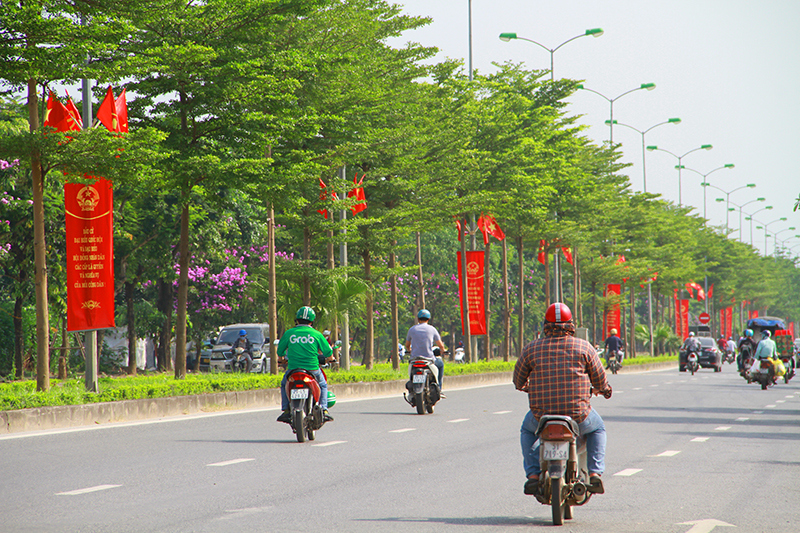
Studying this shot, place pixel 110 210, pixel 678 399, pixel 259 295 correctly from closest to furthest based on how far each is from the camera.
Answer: pixel 110 210
pixel 678 399
pixel 259 295

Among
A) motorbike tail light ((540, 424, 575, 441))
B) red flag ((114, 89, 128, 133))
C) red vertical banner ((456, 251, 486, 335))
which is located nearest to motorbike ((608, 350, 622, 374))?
red vertical banner ((456, 251, 486, 335))

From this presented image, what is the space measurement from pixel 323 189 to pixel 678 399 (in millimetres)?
10028

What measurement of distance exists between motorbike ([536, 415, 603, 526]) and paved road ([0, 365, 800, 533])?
0.85ft

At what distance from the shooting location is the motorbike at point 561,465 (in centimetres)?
686

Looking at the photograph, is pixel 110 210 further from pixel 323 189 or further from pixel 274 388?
pixel 323 189

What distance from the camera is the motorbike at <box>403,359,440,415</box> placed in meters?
17.4

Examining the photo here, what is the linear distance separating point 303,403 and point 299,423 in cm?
27

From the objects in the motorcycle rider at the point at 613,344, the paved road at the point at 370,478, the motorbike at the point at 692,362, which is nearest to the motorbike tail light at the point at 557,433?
the paved road at the point at 370,478

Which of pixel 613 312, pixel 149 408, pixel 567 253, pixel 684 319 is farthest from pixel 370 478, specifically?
pixel 684 319

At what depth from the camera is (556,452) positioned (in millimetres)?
6844

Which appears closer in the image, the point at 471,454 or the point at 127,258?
the point at 471,454

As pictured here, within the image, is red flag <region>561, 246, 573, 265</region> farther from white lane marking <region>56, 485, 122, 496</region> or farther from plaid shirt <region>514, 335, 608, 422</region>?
plaid shirt <region>514, 335, 608, 422</region>

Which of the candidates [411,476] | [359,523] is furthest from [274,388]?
[359,523]

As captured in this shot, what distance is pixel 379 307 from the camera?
47.2m
